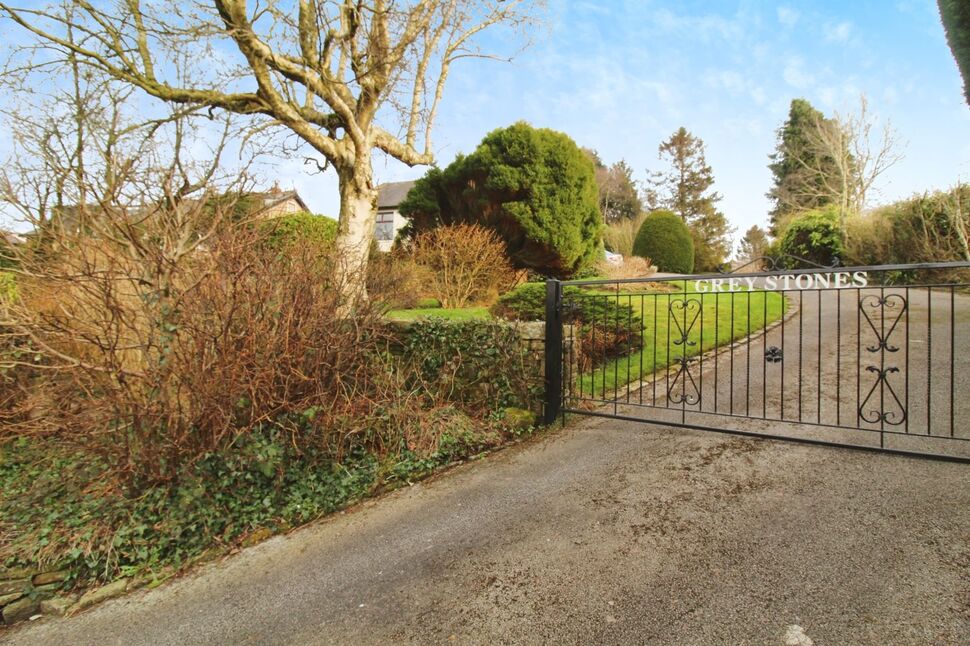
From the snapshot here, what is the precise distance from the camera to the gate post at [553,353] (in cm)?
429

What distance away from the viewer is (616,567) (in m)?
2.36

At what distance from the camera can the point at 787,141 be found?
29953 millimetres

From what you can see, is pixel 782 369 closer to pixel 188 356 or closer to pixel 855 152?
pixel 188 356

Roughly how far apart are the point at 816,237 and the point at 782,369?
55.2 ft

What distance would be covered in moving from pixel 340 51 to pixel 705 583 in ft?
29.5

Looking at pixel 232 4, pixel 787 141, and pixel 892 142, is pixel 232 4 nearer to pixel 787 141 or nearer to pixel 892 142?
pixel 892 142

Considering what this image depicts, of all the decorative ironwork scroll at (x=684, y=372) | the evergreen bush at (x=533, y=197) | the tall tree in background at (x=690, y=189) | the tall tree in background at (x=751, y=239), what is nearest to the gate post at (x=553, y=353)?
the decorative ironwork scroll at (x=684, y=372)

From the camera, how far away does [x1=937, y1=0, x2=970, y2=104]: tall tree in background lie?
207 inches

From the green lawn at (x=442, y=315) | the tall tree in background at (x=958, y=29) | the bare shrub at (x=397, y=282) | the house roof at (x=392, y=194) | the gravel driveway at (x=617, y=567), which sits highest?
→ the house roof at (x=392, y=194)

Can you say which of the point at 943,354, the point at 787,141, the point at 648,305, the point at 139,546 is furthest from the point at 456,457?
the point at 787,141

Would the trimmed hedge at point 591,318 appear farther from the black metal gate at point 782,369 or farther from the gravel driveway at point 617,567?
the gravel driveway at point 617,567

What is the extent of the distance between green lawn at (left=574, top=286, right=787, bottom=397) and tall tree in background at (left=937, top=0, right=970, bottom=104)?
126 inches

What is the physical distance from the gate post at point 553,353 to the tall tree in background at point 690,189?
1383 inches

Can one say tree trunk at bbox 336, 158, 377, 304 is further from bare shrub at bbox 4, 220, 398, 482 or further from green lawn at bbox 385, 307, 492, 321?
bare shrub at bbox 4, 220, 398, 482
